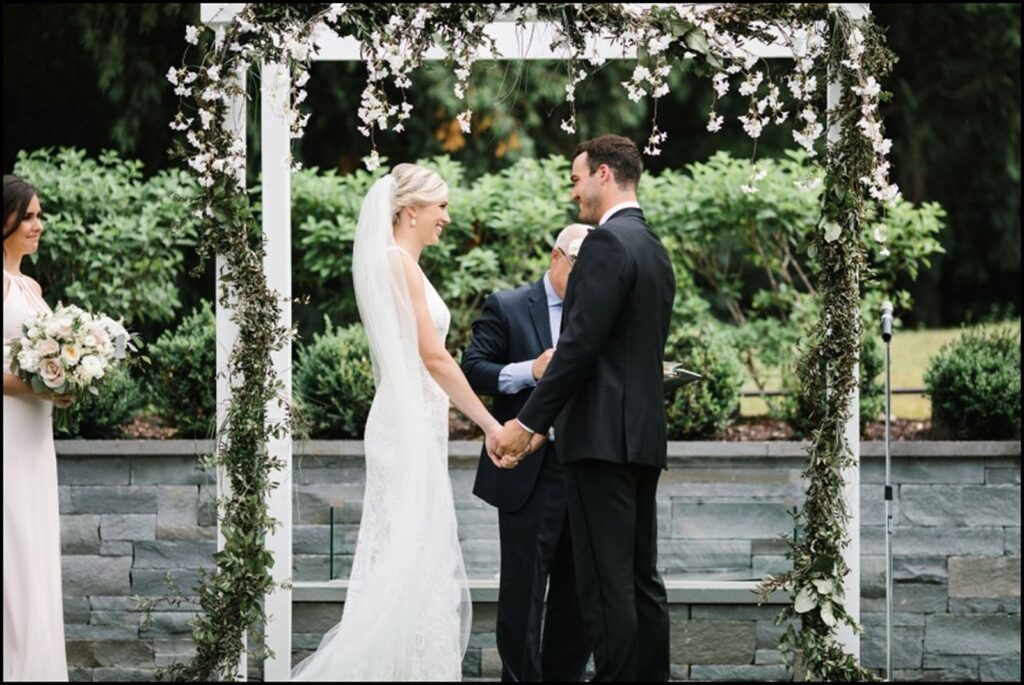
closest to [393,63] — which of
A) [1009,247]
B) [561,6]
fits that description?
[561,6]

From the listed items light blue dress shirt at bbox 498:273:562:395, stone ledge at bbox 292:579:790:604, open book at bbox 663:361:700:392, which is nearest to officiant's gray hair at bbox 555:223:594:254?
light blue dress shirt at bbox 498:273:562:395

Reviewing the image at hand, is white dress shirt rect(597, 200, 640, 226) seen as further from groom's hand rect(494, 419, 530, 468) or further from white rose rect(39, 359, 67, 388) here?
white rose rect(39, 359, 67, 388)

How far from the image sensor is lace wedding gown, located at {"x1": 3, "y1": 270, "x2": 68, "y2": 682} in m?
5.02

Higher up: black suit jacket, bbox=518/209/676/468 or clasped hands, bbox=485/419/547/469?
black suit jacket, bbox=518/209/676/468

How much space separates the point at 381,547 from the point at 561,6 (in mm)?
2139

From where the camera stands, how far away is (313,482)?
6828 mm

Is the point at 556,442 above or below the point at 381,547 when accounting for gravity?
above

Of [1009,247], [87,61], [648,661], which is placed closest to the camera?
[648,661]

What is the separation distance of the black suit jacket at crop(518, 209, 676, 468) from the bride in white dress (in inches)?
21.9

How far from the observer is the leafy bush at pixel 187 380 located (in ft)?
23.2

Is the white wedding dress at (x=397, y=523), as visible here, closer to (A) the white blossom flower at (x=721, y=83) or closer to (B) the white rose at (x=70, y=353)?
(B) the white rose at (x=70, y=353)

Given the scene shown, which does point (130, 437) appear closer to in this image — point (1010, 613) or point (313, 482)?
point (313, 482)

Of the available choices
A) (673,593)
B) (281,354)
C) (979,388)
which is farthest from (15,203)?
(979,388)

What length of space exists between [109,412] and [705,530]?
9.85 feet
